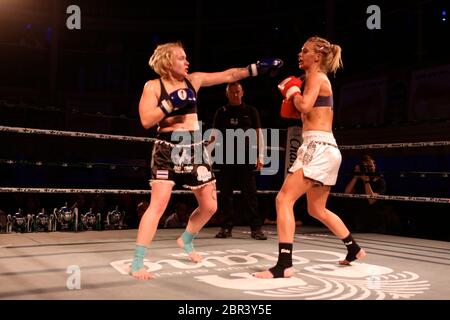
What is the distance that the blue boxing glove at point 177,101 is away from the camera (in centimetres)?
219

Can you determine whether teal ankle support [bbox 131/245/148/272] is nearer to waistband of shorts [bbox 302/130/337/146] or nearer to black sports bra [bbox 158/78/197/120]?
black sports bra [bbox 158/78/197/120]

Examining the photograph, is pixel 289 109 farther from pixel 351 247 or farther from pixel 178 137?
pixel 351 247

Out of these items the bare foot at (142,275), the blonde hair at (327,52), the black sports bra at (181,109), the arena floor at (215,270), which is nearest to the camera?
the arena floor at (215,270)

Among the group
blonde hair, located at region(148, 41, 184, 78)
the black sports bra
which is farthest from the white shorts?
blonde hair, located at region(148, 41, 184, 78)

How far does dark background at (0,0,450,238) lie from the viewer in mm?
6594

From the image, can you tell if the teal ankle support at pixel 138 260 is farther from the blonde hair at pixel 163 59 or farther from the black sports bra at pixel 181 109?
the blonde hair at pixel 163 59

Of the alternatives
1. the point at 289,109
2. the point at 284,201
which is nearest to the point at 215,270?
the point at 284,201

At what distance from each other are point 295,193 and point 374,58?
5672 millimetres

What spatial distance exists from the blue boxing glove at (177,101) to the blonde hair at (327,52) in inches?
27.4

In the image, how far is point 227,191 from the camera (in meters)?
3.81

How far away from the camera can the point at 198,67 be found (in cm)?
991

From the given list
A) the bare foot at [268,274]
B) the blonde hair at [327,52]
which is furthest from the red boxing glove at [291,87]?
the bare foot at [268,274]

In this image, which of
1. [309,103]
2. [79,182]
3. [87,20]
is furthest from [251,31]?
[309,103]
